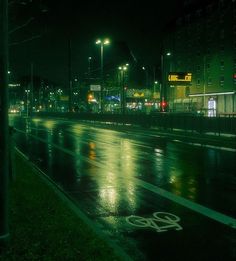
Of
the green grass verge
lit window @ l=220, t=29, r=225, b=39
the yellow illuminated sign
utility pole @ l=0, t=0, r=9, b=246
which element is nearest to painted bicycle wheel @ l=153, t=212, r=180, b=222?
the green grass verge

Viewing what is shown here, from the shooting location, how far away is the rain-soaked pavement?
288 inches

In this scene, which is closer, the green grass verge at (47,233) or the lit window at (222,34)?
the green grass verge at (47,233)

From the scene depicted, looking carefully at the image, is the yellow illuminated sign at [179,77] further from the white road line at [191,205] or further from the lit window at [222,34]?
the white road line at [191,205]

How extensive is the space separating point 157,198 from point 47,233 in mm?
4233

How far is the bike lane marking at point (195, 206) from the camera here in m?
8.78

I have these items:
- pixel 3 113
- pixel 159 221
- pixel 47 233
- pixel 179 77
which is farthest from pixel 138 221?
pixel 179 77

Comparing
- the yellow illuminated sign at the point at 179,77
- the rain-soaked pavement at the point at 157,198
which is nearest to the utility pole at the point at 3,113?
the rain-soaked pavement at the point at 157,198

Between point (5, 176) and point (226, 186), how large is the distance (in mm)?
7830

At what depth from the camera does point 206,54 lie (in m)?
93.9

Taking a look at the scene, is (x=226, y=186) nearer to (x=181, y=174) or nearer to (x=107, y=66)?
(x=181, y=174)

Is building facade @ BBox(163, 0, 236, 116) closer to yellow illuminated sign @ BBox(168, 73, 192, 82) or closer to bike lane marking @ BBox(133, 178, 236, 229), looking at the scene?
yellow illuminated sign @ BBox(168, 73, 192, 82)

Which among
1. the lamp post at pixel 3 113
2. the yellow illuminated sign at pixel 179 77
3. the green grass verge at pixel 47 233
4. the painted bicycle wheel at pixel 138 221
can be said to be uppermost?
the yellow illuminated sign at pixel 179 77

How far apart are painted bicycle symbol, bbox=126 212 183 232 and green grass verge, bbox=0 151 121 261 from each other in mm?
1095

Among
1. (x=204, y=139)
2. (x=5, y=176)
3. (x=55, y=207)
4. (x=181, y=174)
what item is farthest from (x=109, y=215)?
(x=204, y=139)
